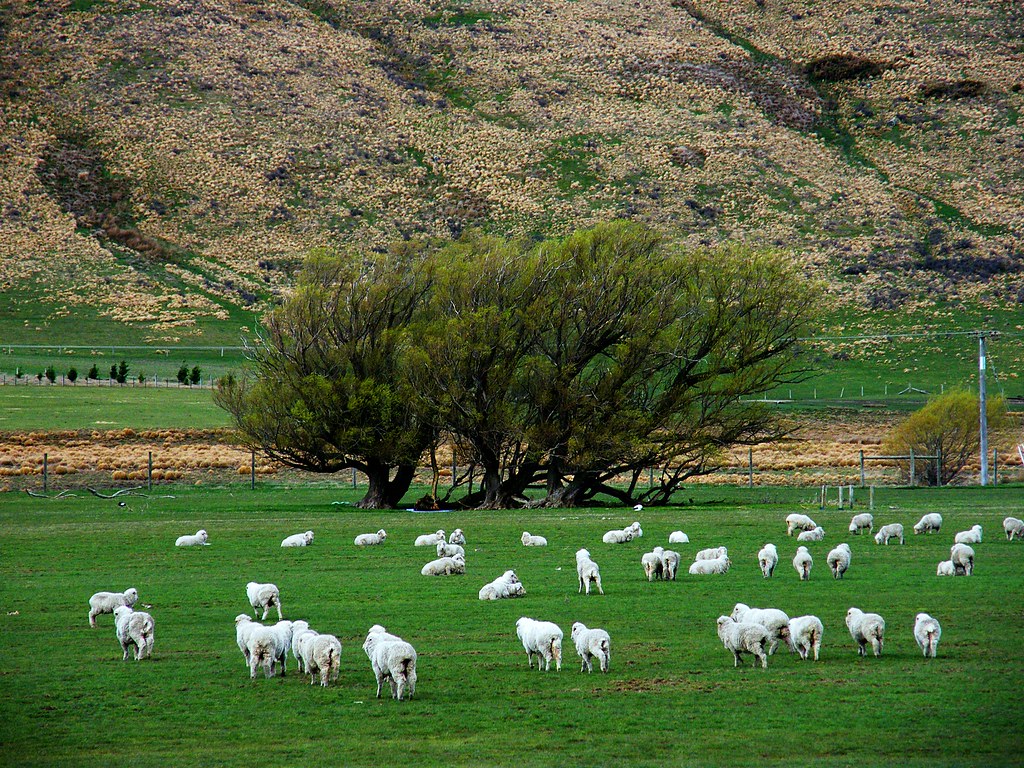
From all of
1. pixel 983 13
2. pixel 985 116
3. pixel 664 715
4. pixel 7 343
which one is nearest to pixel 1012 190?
pixel 985 116

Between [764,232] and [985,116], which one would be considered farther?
[985,116]

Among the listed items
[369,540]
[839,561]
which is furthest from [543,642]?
[369,540]

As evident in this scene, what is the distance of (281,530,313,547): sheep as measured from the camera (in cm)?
3112

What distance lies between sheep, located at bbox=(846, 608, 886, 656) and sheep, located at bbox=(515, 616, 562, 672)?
394 centimetres

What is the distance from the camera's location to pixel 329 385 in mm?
46688

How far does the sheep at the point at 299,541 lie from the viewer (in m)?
31.1

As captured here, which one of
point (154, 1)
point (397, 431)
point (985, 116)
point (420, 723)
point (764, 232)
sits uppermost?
point (154, 1)

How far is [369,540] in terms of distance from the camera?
32.2m

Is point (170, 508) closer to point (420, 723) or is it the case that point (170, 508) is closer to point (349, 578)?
point (349, 578)

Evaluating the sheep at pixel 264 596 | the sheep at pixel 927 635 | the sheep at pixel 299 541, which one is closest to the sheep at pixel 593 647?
the sheep at pixel 927 635

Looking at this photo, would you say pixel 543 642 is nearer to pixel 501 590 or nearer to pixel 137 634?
pixel 137 634

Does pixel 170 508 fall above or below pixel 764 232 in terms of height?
below

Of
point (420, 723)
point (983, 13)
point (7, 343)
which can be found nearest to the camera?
point (420, 723)

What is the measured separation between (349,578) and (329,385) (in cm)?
2236
